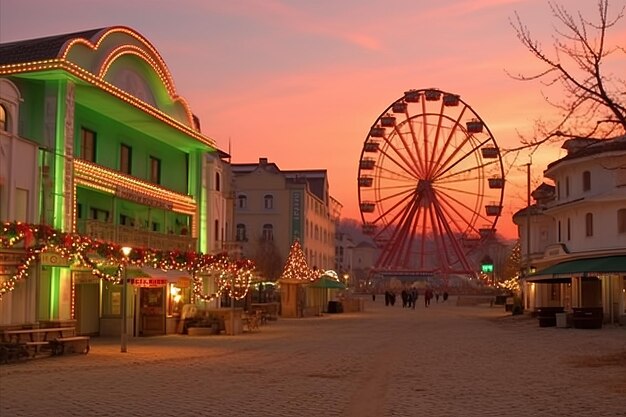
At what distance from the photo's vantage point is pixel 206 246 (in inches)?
1527

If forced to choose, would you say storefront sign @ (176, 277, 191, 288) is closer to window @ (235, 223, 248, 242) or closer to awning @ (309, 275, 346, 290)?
awning @ (309, 275, 346, 290)

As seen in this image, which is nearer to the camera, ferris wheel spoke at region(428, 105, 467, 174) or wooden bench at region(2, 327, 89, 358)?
wooden bench at region(2, 327, 89, 358)

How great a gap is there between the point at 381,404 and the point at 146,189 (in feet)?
70.0

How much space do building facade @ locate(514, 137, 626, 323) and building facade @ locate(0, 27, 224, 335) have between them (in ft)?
57.1

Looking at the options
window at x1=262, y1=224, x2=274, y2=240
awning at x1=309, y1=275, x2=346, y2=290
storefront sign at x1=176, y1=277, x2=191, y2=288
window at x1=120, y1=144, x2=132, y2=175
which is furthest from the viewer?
window at x1=262, y1=224, x2=274, y2=240

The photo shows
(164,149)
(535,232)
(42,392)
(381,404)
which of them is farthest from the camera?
(535,232)

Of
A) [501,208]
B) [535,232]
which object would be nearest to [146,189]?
[535,232]

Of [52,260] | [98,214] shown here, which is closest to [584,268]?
[98,214]

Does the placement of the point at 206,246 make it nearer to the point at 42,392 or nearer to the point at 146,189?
the point at 146,189

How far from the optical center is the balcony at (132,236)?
27.8m

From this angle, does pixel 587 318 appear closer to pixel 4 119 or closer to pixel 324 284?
pixel 324 284

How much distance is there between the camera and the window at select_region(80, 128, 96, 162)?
30.2 meters

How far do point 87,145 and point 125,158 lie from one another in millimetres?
3322

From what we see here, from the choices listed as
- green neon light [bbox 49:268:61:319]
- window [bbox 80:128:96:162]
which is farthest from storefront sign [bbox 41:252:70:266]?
window [bbox 80:128:96:162]
